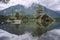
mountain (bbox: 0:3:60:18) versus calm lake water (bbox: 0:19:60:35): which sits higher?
mountain (bbox: 0:3:60:18)

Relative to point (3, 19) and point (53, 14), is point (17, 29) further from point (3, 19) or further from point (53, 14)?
point (53, 14)

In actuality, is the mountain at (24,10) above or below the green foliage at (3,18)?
above

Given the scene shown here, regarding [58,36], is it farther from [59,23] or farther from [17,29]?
[17,29]

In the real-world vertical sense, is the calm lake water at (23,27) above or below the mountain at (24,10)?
below

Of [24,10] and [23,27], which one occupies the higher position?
[24,10]

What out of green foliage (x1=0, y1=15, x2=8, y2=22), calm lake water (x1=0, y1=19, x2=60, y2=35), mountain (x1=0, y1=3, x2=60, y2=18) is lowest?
calm lake water (x1=0, y1=19, x2=60, y2=35)

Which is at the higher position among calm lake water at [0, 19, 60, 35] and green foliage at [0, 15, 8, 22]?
green foliage at [0, 15, 8, 22]

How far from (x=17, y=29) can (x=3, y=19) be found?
0.15 m

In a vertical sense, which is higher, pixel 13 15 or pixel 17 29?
pixel 13 15

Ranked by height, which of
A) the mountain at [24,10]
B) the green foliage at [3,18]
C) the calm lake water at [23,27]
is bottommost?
the calm lake water at [23,27]

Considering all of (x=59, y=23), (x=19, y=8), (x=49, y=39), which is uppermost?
(x=19, y=8)

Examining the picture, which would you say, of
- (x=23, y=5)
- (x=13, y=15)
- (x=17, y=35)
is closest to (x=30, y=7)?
(x=23, y=5)

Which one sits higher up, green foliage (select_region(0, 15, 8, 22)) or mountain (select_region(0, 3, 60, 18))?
mountain (select_region(0, 3, 60, 18))

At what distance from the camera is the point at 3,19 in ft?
4.06
